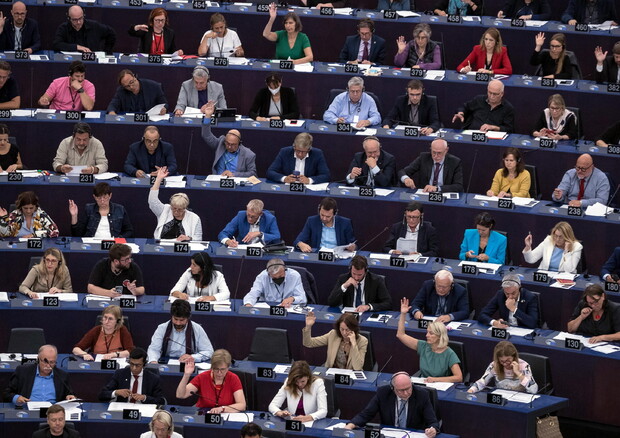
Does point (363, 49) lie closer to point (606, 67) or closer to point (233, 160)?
point (233, 160)

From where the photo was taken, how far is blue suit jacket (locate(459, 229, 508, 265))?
12.1 metres

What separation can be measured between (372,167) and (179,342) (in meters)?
2.96

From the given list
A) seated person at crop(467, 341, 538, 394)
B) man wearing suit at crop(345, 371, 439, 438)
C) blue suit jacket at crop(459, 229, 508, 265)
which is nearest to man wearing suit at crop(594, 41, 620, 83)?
blue suit jacket at crop(459, 229, 508, 265)

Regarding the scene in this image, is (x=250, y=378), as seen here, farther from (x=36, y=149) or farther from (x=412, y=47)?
(x=412, y=47)

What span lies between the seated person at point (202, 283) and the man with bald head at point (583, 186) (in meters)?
3.33

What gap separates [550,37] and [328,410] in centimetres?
597

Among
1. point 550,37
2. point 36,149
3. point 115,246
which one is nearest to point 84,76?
point 36,149

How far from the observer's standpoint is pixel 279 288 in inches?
463

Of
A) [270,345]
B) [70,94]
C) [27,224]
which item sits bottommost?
[270,345]

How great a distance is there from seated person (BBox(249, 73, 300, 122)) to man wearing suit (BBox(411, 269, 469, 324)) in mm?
3020

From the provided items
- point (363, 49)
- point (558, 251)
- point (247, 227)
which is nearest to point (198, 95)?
point (363, 49)

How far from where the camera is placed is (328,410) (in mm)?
10438

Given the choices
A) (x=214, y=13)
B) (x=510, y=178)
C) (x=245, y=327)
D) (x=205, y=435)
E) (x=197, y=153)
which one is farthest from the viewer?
(x=214, y=13)

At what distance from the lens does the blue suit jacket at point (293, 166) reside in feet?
43.3
